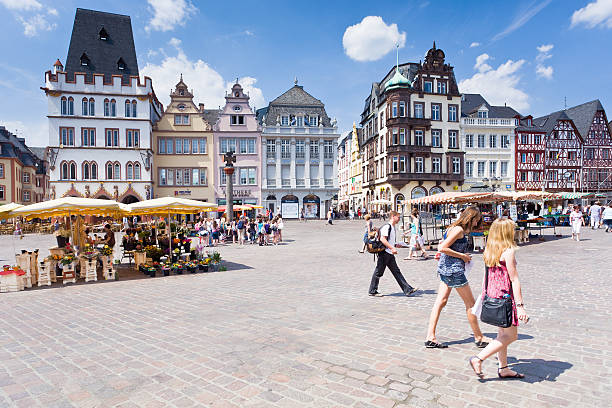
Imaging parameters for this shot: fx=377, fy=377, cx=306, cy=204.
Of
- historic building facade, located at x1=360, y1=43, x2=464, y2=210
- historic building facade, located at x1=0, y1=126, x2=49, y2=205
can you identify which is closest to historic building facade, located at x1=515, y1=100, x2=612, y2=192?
historic building facade, located at x1=360, y1=43, x2=464, y2=210

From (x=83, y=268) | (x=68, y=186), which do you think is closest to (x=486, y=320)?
(x=83, y=268)

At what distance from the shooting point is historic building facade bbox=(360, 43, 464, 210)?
44.2 metres

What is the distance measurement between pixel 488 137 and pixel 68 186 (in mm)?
48980

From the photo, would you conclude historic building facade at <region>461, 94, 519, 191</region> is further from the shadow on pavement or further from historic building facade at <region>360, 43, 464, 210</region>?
the shadow on pavement

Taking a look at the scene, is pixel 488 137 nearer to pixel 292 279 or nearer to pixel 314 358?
pixel 292 279

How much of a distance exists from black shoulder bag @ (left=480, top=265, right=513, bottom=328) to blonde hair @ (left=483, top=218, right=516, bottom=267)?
35 centimetres

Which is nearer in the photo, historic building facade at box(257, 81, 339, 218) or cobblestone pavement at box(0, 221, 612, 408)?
cobblestone pavement at box(0, 221, 612, 408)

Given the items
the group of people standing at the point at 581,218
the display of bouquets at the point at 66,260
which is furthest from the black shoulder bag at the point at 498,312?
the group of people standing at the point at 581,218

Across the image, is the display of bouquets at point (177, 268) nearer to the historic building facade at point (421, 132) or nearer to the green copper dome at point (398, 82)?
the historic building facade at point (421, 132)

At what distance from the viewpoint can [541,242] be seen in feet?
58.0

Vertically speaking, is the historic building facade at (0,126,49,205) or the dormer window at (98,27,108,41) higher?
the dormer window at (98,27,108,41)

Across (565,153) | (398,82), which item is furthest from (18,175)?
(565,153)

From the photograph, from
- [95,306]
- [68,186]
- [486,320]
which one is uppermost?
[68,186]

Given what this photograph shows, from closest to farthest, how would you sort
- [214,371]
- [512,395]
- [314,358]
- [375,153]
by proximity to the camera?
[512,395] < [214,371] < [314,358] < [375,153]
